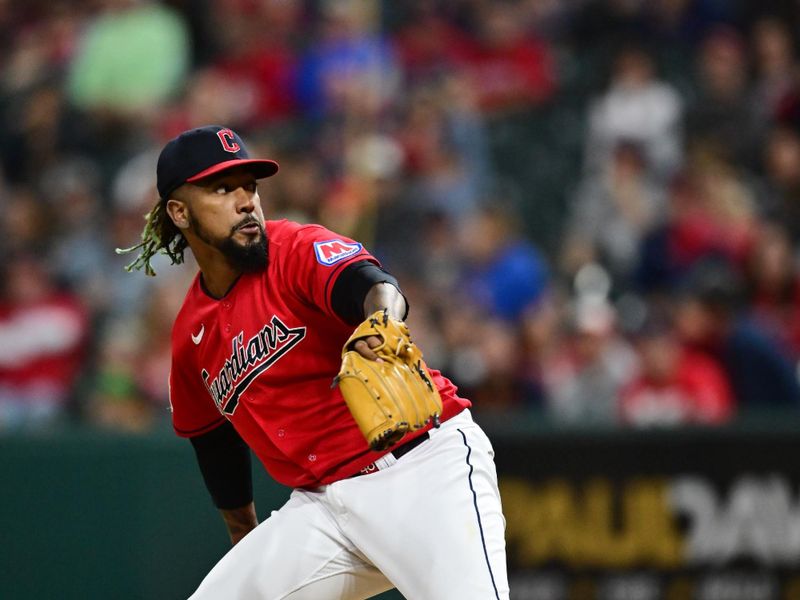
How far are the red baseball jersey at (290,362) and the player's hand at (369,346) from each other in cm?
30

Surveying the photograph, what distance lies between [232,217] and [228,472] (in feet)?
2.95

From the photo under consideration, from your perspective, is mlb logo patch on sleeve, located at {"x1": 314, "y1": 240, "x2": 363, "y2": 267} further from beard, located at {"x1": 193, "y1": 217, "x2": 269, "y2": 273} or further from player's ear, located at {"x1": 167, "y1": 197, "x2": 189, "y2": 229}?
player's ear, located at {"x1": 167, "y1": 197, "x2": 189, "y2": 229}

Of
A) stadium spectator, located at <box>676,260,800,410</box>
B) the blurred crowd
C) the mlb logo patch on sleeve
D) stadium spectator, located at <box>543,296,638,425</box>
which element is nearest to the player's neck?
the mlb logo patch on sleeve

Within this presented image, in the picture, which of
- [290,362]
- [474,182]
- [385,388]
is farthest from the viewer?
[474,182]

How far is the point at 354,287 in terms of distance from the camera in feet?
11.2

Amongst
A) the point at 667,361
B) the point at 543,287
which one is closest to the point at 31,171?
the point at 543,287

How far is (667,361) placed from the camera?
263 inches

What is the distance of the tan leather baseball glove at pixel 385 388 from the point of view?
125 inches

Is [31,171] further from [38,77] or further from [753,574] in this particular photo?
[753,574]

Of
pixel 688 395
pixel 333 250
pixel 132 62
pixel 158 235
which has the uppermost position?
pixel 132 62

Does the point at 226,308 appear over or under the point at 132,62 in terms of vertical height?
under

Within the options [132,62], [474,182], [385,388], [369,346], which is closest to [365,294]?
[369,346]

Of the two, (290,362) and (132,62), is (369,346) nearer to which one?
(290,362)

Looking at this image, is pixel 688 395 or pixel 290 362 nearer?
Answer: pixel 290 362
